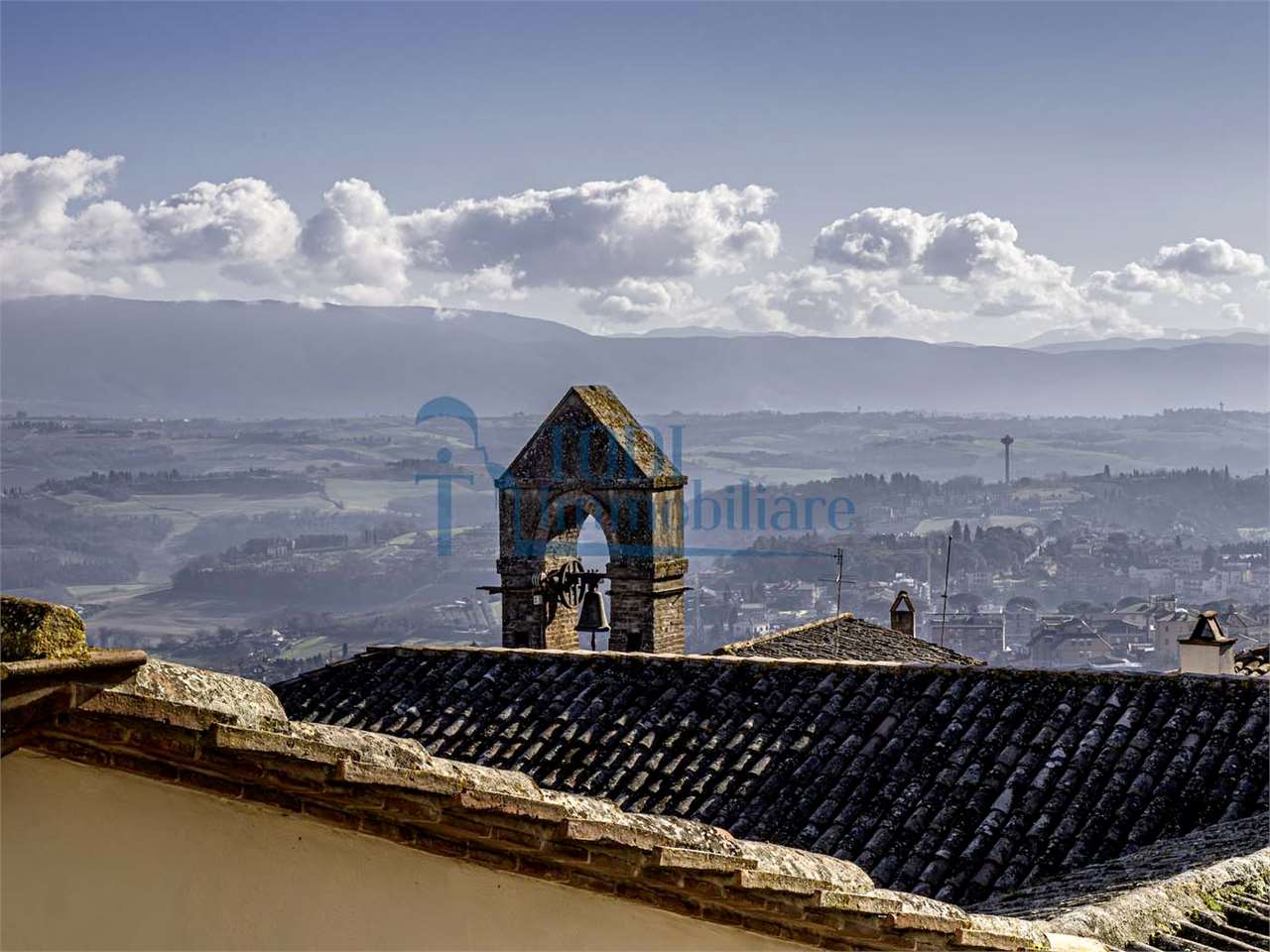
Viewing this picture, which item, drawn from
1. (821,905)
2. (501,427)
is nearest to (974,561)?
(501,427)

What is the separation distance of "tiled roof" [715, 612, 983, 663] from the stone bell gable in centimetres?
76

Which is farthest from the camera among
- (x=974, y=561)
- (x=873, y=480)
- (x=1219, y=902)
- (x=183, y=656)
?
(x=873, y=480)

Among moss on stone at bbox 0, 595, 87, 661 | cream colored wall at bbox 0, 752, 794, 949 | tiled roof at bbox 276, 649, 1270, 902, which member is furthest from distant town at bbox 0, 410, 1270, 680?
moss on stone at bbox 0, 595, 87, 661

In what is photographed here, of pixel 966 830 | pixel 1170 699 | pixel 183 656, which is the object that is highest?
pixel 1170 699

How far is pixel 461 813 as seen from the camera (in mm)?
3256

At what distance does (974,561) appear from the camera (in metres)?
65.7

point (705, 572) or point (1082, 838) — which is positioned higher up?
point (1082, 838)

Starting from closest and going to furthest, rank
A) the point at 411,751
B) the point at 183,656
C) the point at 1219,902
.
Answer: the point at 411,751 < the point at 1219,902 < the point at 183,656

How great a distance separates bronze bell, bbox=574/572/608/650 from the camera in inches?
458

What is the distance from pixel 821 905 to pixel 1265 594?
5644 centimetres

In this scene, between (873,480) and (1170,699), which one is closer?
(1170,699)

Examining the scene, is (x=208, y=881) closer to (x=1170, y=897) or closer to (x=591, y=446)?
(x=1170, y=897)

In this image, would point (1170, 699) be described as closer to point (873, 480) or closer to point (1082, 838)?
point (1082, 838)

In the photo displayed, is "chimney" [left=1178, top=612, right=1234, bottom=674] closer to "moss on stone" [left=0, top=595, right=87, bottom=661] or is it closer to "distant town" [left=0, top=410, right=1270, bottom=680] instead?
"distant town" [left=0, top=410, right=1270, bottom=680]
